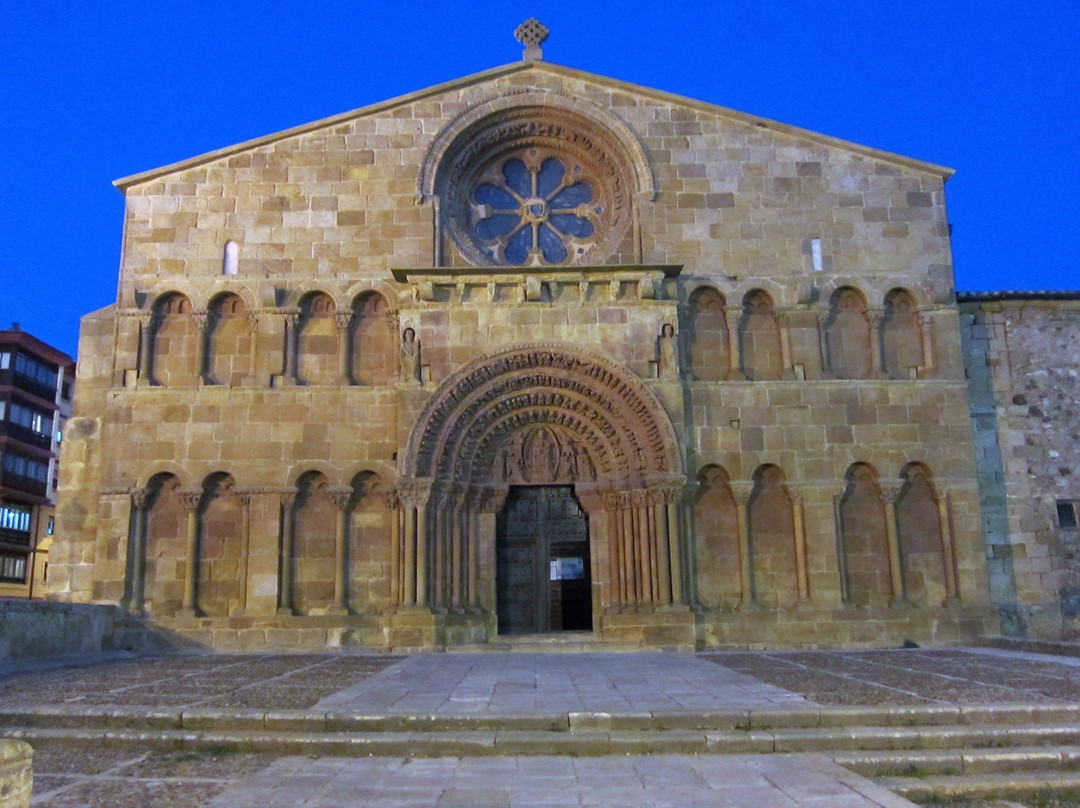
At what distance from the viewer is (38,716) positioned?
306 inches

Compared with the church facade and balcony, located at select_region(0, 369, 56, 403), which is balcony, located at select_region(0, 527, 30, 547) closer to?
balcony, located at select_region(0, 369, 56, 403)

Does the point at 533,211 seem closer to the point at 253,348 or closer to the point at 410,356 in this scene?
the point at 410,356

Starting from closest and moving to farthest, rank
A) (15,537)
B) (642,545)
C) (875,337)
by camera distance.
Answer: (642,545)
(875,337)
(15,537)

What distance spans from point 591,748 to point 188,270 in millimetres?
12461

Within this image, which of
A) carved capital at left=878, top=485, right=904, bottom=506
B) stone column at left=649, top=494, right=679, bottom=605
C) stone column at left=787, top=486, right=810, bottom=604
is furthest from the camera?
carved capital at left=878, top=485, right=904, bottom=506

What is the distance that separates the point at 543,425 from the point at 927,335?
22.8ft

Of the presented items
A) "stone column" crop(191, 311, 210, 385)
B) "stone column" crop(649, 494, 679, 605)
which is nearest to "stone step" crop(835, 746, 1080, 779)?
"stone column" crop(649, 494, 679, 605)

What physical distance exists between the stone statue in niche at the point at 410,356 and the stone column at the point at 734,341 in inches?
214

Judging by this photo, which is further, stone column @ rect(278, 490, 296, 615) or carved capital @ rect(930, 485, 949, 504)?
carved capital @ rect(930, 485, 949, 504)

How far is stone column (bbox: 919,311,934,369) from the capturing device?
52.7ft

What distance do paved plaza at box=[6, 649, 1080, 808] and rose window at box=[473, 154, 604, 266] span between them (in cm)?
775

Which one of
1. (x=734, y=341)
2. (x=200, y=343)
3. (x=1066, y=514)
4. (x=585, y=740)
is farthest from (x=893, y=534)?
(x=200, y=343)

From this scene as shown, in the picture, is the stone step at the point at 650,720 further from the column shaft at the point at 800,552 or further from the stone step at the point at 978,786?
the column shaft at the point at 800,552

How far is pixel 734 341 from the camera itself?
52.8 feet
